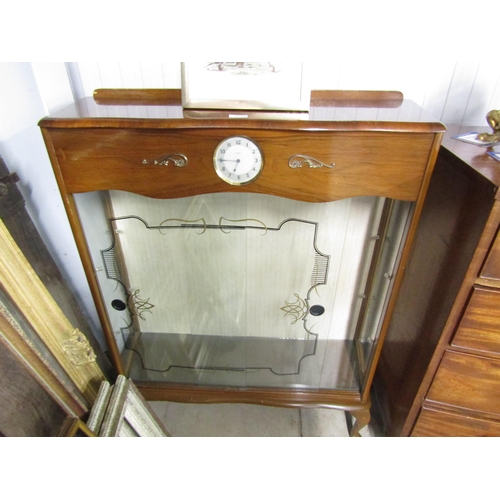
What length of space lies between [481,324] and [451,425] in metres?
0.33

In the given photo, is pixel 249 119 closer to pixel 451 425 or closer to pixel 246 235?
pixel 246 235

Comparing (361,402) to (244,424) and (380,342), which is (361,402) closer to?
(380,342)

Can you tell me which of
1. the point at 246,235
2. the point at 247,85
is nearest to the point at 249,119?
the point at 247,85

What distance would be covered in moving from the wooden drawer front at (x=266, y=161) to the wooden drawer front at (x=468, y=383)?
38 centimetres

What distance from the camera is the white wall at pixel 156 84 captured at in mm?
819

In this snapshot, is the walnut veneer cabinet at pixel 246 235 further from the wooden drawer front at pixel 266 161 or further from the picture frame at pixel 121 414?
the picture frame at pixel 121 414

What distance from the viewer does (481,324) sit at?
0.68 metres

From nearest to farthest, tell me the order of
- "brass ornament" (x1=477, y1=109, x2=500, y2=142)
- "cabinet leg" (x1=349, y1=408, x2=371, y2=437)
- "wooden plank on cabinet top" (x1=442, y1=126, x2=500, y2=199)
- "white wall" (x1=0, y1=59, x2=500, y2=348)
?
1. "wooden plank on cabinet top" (x1=442, y1=126, x2=500, y2=199)
2. "brass ornament" (x1=477, y1=109, x2=500, y2=142)
3. "white wall" (x1=0, y1=59, x2=500, y2=348)
4. "cabinet leg" (x1=349, y1=408, x2=371, y2=437)

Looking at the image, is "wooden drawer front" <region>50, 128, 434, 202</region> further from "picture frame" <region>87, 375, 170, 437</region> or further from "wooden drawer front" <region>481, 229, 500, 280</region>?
"picture frame" <region>87, 375, 170, 437</region>

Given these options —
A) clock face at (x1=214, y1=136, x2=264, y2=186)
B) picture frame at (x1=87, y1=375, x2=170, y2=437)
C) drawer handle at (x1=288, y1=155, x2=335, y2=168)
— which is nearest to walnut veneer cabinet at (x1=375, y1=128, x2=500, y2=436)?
drawer handle at (x1=288, y1=155, x2=335, y2=168)

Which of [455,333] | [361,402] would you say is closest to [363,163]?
[455,333]

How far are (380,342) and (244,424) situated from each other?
548 mm

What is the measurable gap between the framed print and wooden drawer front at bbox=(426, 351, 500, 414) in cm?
63

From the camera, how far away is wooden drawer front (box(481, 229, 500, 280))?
60 cm
